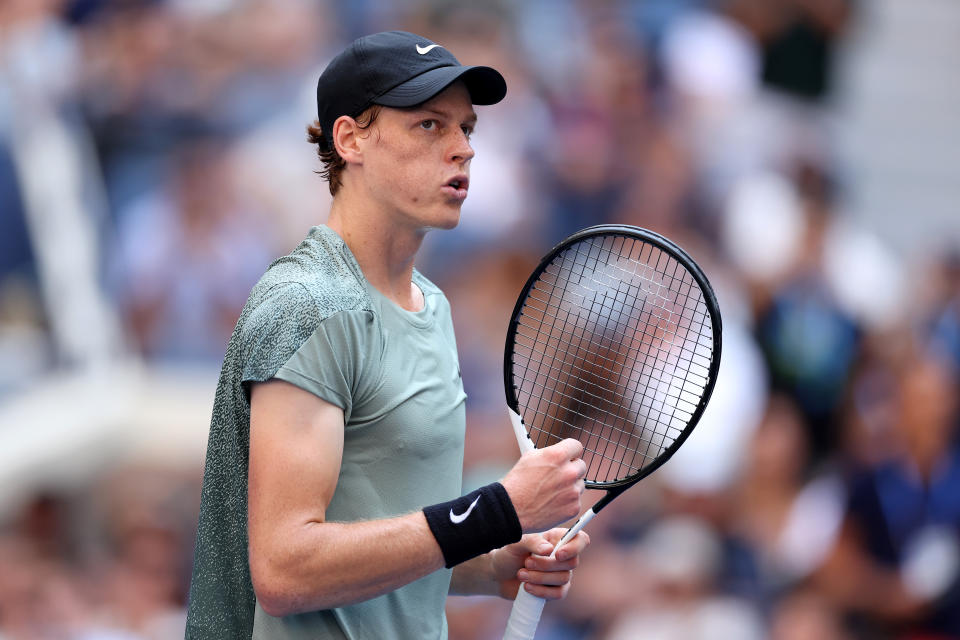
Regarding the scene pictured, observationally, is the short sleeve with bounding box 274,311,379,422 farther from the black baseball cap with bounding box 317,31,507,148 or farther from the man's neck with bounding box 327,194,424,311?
the black baseball cap with bounding box 317,31,507,148

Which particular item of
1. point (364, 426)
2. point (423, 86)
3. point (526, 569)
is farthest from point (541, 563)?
point (423, 86)

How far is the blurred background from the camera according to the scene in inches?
190

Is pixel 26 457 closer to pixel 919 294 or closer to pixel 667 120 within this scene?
pixel 667 120

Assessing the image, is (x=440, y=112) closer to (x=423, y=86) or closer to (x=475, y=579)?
(x=423, y=86)

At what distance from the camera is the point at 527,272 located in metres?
5.53

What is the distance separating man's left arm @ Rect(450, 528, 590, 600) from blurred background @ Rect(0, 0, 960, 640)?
246 cm

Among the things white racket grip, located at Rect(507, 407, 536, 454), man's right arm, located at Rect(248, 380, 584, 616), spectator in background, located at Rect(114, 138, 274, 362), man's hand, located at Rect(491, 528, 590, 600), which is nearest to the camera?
man's right arm, located at Rect(248, 380, 584, 616)

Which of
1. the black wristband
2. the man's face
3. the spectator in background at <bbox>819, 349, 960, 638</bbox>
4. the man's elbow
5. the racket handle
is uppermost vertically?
the man's face

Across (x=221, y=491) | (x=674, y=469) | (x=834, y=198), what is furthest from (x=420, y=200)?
(x=834, y=198)

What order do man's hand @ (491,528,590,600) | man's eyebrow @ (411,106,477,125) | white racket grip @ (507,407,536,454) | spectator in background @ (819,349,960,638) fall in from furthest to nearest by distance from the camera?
spectator in background @ (819,349,960,638), white racket grip @ (507,407,536,454), man's hand @ (491,528,590,600), man's eyebrow @ (411,106,477,125)

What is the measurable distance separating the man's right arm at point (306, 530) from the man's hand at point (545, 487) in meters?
0.15

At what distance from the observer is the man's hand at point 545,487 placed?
1.73m

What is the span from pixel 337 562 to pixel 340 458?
0.49 feet

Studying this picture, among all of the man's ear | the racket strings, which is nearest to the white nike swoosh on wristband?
the man's ear
